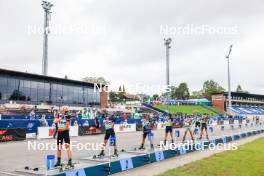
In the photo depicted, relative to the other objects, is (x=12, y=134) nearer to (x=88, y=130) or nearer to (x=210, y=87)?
(x=88, y=130)

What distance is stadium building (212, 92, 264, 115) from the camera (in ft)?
338

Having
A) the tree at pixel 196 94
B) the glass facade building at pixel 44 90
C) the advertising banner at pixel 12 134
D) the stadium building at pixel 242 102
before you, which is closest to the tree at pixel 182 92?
the tree at pixel 196 94

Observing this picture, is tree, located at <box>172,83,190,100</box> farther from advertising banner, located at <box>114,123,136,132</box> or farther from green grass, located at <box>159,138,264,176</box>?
green grass, located at <box>159,138,264,176</box>

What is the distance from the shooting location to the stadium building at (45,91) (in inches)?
1777

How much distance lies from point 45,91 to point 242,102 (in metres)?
80.2

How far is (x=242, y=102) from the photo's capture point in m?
113

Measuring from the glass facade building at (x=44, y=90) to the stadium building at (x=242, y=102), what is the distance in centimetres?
5073

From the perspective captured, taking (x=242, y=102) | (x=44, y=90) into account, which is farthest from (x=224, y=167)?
(x=242, y=102)

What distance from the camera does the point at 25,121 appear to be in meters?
24.9

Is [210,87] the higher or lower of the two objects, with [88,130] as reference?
higher

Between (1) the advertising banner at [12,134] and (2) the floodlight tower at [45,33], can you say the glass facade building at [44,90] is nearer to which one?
(2) the floodlight tower at [45,33]

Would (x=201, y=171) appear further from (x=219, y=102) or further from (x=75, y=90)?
(x=219, y=102)

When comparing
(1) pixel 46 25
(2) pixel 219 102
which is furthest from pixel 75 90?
(2) pixel 219 102

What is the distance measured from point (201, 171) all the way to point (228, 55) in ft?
158
